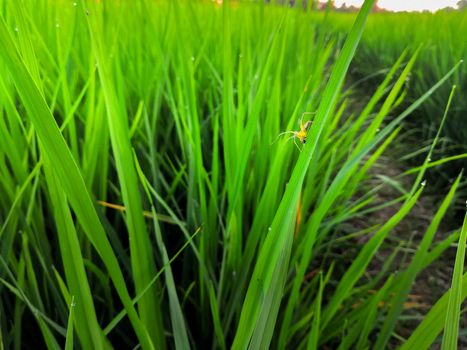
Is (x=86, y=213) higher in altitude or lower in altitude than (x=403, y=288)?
higher

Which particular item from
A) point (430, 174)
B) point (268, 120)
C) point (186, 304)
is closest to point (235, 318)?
point (186, 304)

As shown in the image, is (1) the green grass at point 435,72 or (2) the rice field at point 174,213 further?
(1) the green grass at point 435,72

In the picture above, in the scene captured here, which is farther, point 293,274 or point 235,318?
point 293,274

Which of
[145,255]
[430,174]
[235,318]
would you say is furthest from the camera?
[430,174]

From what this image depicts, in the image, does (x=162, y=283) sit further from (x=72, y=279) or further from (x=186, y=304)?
(x=72, y=279)

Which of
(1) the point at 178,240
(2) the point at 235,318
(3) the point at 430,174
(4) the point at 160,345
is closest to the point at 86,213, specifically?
(4) the point at 160,345

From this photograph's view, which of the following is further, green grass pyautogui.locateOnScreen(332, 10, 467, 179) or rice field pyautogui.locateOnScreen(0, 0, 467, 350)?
green grass pyautogui.locateOnScreen(332, 10, 467, 179)

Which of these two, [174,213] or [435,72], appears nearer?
[174,213]

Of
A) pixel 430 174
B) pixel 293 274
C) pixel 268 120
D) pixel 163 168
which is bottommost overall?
pixel 430 174

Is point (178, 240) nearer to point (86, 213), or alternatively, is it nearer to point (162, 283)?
point (162, 283)

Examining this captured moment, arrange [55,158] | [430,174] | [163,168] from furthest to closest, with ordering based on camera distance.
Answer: [430,174] → [163,168] → [55,158]
